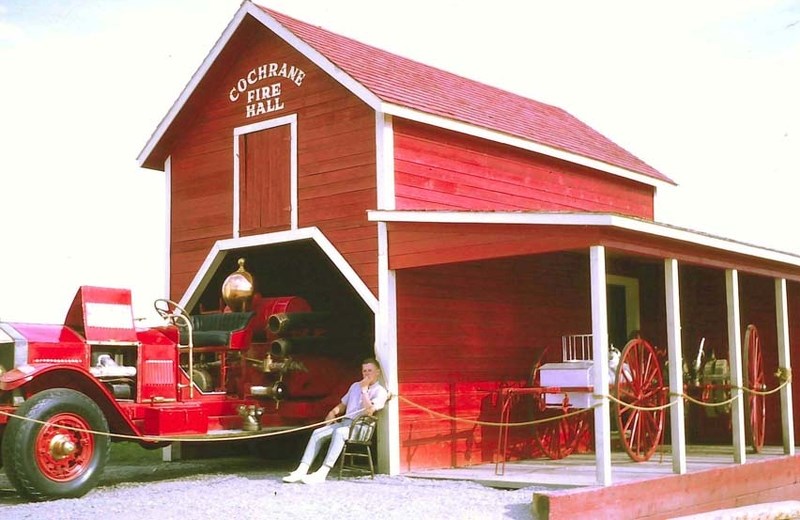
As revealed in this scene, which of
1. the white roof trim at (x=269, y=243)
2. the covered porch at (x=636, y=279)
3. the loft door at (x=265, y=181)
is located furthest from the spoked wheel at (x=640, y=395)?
the loft door at (x=265, y=181)

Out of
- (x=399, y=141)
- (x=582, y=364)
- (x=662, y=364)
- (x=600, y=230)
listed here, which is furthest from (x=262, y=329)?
(x=662, y=364)

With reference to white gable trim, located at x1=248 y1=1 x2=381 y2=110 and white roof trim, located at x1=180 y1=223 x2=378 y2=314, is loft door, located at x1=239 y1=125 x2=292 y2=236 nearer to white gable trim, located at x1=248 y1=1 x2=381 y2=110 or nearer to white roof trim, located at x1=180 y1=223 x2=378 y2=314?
white roof trim, located at x1=180 y1=223 x2=378 y2=314

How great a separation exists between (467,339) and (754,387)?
380cm

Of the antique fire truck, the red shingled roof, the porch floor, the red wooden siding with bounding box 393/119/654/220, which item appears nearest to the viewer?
the antique fire truck

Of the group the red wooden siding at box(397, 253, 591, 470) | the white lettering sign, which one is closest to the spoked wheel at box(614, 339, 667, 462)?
the red wooden siding at box(397, 253, 591, 470)

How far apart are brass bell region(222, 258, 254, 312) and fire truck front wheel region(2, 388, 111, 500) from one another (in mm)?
3472

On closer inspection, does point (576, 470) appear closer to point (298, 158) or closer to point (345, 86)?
point (298, 158)

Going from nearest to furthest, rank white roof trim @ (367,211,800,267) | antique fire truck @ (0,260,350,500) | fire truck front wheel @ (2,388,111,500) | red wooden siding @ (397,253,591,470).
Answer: fire truck front wheel @ (2,388,111,500) → antique fire truck @ (0,260,350,500) → white roof trim @ (367,211,800,267) → red wooden siding @ (397,253,591,470)

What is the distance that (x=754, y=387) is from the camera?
13211 millimetres

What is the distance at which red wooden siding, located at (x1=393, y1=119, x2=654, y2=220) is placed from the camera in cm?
1254

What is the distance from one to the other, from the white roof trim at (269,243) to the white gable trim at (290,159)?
0.17 metres

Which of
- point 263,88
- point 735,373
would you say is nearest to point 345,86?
point 263,88

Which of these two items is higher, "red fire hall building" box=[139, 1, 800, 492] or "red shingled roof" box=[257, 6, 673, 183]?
"red shingled roof" box=[257, 6, 673, 183]

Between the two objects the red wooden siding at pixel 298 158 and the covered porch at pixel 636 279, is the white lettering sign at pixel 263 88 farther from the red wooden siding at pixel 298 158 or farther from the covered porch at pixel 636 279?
the covered porch at pixel 636 279
